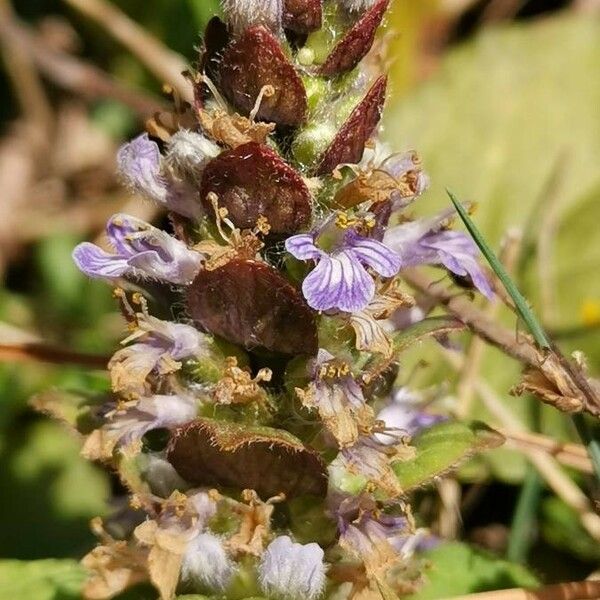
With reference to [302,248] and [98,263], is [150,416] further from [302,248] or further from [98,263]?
[302,248]

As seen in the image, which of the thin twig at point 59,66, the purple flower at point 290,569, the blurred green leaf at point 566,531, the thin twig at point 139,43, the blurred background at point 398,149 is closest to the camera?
the purple flower at point 290,569

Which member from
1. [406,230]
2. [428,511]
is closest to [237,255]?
[406,230]

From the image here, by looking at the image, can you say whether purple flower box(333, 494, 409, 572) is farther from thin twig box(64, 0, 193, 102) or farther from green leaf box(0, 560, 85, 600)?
thin twig box(64, 0, 193, 102)

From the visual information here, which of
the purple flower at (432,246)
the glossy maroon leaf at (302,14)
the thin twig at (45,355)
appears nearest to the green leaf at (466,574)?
the purple flower at (432,246)

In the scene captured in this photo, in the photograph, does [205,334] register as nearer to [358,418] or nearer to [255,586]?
[358,418]

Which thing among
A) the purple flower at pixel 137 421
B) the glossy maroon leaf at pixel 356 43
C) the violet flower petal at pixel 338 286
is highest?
the glossy maroon leaf at pixel 356 43

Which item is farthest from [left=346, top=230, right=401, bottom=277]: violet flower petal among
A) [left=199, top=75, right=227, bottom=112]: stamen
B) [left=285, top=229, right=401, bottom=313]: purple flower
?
[left=199, top=75, right=227, bottom=112]: stamen

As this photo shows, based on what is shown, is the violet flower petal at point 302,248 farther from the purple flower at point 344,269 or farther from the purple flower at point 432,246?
the purple flower at point 432,246

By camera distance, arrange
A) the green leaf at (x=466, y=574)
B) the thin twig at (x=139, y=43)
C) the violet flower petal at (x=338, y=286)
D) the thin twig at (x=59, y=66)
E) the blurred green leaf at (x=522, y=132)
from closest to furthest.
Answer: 1. the violet flower petal at (x=338, y=286)
2. the green leaf at (x=466, y=574)
3. the blurred green leaf at (x=522, y=132)
4. the thin twig at (x=139, y=43)
5. the thin twig at (x=59, y=66)
